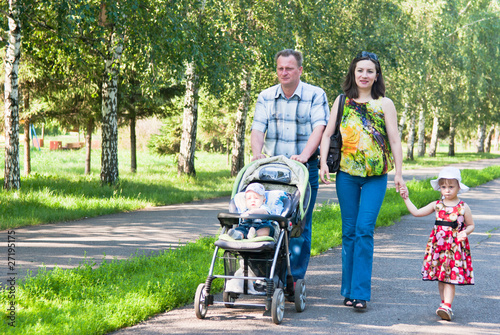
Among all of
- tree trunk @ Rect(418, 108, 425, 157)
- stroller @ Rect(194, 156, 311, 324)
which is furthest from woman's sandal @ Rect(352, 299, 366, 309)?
tree trunk @ Rect(418, 108, 425, 157)

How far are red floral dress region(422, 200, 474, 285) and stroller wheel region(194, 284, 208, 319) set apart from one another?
1.94m

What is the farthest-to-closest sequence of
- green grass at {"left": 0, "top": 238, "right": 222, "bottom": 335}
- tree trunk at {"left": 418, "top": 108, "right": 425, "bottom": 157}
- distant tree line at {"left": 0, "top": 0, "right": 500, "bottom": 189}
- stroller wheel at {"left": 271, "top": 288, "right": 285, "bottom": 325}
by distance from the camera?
tree trunk at {"left": 418, "top": 108, "right": 425, "bottom": 157} → distant tree line at {"left": 0, "top": 0, "right": 500, "bottom": 189} → stroller wheel at {"left": 271, "top": 288, "right": 285, "bottom": 325} → green grass at {"left": 0, "top": 238, "right": 222, "bottom": 335}

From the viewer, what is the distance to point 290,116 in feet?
18.1

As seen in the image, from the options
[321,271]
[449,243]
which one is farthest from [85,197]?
[449,243]

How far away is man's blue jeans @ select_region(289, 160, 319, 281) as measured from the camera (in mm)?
5398

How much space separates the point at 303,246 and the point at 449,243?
136cm

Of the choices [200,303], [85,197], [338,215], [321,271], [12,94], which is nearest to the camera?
[200,303]

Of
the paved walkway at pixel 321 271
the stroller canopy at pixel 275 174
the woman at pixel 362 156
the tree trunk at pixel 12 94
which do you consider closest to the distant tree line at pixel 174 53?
the tree trunk at pixel 12 94

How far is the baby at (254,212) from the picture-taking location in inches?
183

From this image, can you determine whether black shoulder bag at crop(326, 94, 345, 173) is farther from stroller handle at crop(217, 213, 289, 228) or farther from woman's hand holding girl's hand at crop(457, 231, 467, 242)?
woman's hand holding girl's hand at crop(457, 231, 467, 242)

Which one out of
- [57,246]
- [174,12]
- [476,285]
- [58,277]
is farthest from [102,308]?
[174,12]

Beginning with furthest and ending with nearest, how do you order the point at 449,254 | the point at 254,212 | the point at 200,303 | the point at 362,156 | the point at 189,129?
the point at 189,129
the point at 362,156
the point at 449,254
the point at 254,212
the point at 200,303

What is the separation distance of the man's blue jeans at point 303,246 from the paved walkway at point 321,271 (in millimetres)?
312

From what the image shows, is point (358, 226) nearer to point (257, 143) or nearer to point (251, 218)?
point (251, 218)
